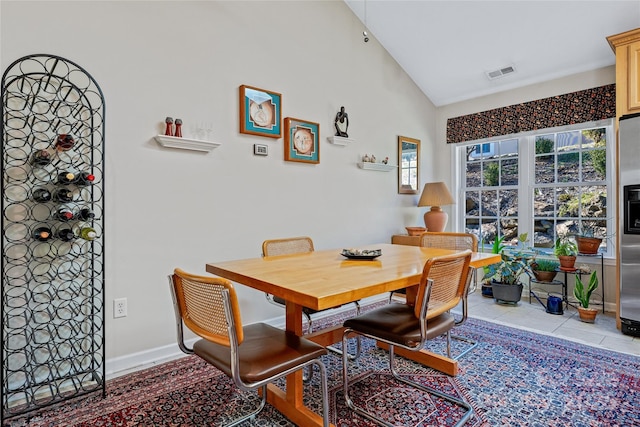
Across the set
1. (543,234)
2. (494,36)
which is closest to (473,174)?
(543,234)

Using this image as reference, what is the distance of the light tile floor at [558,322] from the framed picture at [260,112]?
2.53 m

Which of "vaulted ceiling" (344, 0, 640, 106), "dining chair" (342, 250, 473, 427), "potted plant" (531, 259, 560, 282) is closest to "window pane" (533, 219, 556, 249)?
"potted plant" (531, 259, 560, 282)

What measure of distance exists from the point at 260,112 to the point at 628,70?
A: 2965 mm

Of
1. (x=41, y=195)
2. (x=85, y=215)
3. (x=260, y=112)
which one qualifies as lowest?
(x=85, y=215)

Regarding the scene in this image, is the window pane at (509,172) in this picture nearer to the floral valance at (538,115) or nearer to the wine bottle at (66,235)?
the floral valance at (538,115)

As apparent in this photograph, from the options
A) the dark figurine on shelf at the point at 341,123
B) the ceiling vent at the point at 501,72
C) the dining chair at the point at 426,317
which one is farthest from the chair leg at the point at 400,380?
the ceiling vent at the point at 501,72

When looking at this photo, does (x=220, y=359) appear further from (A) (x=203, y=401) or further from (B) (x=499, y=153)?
(B) (x=499, y=153)

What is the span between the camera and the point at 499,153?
433cm

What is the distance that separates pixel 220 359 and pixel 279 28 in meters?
2.76

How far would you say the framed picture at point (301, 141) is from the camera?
312 cm

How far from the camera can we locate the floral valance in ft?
11.2

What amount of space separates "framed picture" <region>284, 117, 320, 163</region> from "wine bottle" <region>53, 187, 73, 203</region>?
1632 mm

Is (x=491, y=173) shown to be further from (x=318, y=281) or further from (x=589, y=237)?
(x=318, y=281)

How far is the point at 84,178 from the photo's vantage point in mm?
1946
